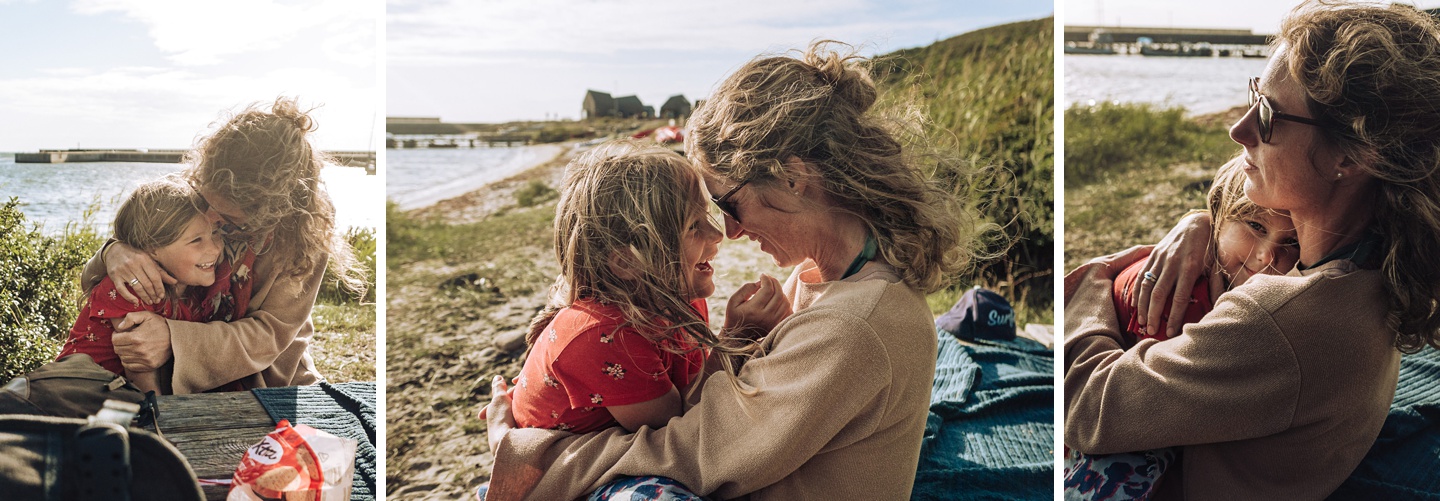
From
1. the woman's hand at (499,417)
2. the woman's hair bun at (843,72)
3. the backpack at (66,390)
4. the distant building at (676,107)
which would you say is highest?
the distant building at (676,107)

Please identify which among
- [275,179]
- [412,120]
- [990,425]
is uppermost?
[412,120]

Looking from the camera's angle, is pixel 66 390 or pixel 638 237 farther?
pixel 66 390

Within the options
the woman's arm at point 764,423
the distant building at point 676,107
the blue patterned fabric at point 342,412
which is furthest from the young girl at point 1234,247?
the distant building at point 676,107

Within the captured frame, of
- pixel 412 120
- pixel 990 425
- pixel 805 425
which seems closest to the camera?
pixel 805 425

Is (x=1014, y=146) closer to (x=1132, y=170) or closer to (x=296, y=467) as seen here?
(x=1132, y=170)

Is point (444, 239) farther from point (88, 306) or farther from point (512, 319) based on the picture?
point (88, 306)

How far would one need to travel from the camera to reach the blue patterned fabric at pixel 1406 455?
9.20 feet

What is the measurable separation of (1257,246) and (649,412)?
5.69 feet

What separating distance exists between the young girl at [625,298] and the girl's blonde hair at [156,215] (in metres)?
1.22

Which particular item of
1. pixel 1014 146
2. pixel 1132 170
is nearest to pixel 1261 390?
pixel 1132 170

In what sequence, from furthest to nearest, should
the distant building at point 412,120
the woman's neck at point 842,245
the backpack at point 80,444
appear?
the distant building at point 412,120 → the backpack at point 80,444 → the woman's neck at point 842,245

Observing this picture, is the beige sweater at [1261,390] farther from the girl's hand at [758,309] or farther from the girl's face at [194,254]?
the girl's face at [194,254]

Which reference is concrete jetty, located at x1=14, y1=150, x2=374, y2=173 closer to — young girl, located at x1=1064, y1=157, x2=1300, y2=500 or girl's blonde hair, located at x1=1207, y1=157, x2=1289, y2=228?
young girl, located at x1=1064, y1=157, x2=1300, y2=500

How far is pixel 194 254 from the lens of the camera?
9.76 ft
